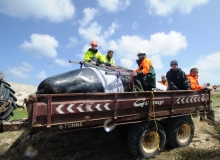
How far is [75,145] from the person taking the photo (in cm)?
544

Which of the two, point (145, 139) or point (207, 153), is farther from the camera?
point (145, 139)

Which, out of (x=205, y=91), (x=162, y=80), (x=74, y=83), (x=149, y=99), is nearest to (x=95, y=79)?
(x=74, y=83)

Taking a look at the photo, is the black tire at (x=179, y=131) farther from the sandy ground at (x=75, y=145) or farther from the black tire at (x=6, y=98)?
the black tire at (x=6, y=98)

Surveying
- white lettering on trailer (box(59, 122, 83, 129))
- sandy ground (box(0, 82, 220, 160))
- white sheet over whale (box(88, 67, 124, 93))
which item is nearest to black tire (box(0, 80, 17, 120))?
sandy ground (box(0, 82, 220, 160))

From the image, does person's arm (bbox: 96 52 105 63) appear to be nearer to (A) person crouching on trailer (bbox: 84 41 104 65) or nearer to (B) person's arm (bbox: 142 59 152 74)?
(A) person crouching on trailer (bbox: 84 41 104 65)

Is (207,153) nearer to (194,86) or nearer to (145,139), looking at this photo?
(145,139)

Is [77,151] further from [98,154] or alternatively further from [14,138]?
[14,138]

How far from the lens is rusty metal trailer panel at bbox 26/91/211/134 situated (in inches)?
132

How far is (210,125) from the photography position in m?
4.46

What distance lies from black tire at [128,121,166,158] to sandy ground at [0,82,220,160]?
10.4 inches

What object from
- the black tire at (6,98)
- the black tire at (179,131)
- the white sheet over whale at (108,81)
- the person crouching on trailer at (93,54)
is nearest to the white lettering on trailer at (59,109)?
the white sheet over whale at (108,81)

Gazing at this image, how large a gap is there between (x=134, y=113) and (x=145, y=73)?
1.32 m

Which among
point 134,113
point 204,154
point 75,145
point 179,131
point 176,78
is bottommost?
point 75,145

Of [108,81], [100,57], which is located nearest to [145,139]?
[108,81]
